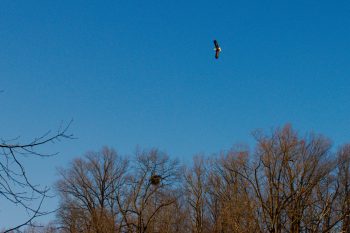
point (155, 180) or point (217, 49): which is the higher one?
point (155, 180)

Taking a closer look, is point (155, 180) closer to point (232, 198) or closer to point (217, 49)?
point (232, 198)

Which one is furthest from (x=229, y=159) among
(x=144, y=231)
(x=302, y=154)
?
(x=144, y=231)

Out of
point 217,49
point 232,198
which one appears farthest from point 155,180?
point 217,49

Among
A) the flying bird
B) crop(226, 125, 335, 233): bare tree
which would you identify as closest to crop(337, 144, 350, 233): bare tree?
crop(226, 125, 335, 233): bare tree

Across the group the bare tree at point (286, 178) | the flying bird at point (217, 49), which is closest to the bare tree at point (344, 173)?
the bare tree at point (286, 178)

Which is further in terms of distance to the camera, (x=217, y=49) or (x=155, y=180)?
(x=155, y=180)

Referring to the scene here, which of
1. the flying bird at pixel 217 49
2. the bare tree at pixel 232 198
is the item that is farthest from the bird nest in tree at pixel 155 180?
the flying bird at pixel 217 49

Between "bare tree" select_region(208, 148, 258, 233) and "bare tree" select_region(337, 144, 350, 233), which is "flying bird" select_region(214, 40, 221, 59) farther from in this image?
"bare tree" select_region(337, 144, 350, 233)

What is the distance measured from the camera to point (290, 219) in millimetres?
27797

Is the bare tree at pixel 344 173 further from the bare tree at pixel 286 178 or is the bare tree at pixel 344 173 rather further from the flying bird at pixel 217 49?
the flying bird at pixel 217 49

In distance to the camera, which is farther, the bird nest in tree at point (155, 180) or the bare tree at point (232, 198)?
the bird nest in tree at point (155, 180)

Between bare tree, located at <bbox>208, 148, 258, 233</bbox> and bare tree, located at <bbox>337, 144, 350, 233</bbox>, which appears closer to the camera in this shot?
bare tree, located at <bbox>208, 148, 258, 233</bbox>

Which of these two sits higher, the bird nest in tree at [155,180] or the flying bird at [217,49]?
the bird nest in tree at [155,180]

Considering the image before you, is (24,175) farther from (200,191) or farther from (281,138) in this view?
(200,191)
